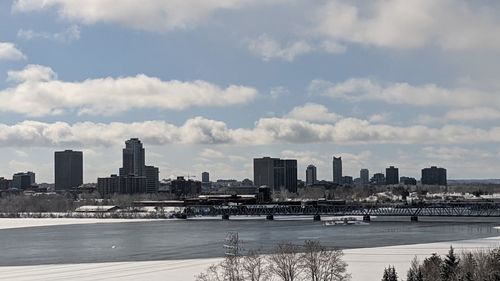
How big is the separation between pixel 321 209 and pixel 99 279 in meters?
137

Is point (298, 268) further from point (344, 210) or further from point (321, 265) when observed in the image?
point (344, 210)

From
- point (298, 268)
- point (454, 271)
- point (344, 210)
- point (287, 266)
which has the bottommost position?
point (344, 210)

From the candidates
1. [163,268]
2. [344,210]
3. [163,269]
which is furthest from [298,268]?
[344,210]

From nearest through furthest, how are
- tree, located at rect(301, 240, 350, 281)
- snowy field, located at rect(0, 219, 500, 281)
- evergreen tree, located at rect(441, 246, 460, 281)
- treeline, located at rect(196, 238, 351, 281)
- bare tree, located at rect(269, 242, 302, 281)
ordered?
evergreen tree, located at rect(441, 246, 460, 281) < treeline, located at rect(196, 238, 351, 281) < tree, located at rect(301, 240, 350, 281) < bare tree, located at rect(269, 242, 302, 281) < snowy field, located at rect(0, 219, 500, 281)

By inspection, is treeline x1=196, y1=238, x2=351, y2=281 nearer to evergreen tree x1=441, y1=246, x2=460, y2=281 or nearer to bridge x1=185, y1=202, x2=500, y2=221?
evergreen tree x1=441, y1=246, x2=460, y2=281

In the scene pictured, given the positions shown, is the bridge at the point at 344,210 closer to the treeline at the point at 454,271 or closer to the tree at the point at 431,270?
the tree at the point at 431,270

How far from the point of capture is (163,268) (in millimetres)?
57781

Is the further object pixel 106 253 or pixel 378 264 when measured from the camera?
pixel 106 253

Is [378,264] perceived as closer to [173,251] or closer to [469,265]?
[469,265]

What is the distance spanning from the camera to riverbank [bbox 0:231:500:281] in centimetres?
5125

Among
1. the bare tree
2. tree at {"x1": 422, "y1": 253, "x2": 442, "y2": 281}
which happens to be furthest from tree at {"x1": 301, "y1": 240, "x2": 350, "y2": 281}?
tree at {"x1": 422, "y1": 253, "x2": 442, "y2": 281}

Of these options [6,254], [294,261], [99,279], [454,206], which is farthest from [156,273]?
[454,206]

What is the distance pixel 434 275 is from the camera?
38438mm

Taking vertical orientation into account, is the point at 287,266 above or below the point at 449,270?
below
